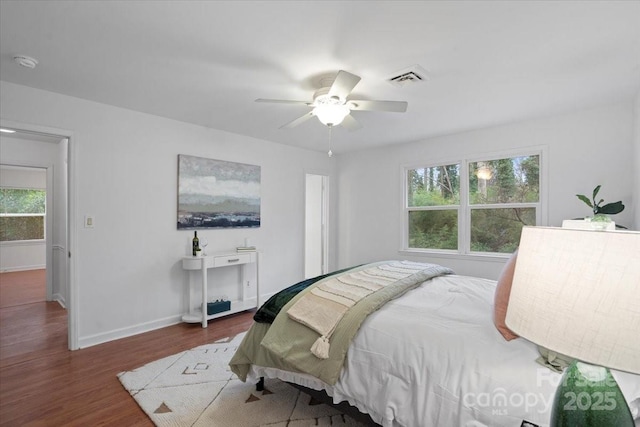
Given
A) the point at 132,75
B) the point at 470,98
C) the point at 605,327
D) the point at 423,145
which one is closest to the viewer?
the point at 605,327

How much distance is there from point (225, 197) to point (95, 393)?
2446 mm

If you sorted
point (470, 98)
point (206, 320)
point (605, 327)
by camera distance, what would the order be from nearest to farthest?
point (605, 327) < point (470, 98) < point (206, 320)

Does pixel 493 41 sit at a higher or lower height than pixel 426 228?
higher

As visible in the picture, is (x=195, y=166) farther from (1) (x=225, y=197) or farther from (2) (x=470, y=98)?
(2) (x=470, y=98)

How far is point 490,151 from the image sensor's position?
12.7 feet

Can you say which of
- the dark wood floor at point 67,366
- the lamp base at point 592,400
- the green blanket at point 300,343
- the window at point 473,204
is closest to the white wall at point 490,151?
the window at point 473,204

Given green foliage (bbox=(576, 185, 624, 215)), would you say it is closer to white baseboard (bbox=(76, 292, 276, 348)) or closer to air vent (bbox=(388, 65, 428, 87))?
air vent (bbox=(388, 65, 428, 87))

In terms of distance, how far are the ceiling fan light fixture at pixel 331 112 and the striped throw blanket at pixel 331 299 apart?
1.28 meters

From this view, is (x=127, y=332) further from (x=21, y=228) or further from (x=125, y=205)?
(x=21, y=228)

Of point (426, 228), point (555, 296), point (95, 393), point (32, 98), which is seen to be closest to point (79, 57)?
point (32, 98)

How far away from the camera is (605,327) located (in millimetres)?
630

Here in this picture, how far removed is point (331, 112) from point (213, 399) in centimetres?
229

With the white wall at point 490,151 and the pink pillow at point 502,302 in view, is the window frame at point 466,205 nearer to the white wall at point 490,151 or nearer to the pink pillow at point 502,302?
the white wall at point 490,151

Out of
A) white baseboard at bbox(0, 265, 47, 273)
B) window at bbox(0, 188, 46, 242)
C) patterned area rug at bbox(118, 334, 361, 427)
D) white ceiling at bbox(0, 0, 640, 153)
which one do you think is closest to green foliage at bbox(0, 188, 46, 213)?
window at bbox(0, 188, 46, 242)
